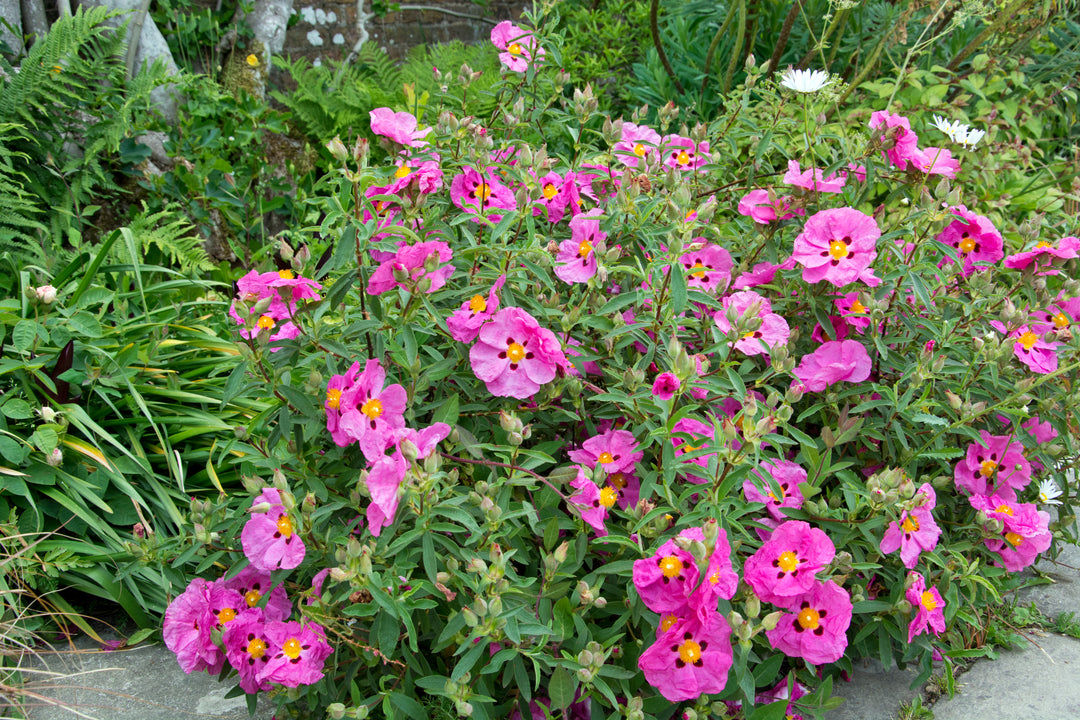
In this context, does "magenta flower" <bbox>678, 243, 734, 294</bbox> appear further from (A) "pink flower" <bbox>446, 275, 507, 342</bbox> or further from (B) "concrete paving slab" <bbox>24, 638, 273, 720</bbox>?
(B) "concrete paving slab" <bbox>24, 638, 273, 720</bbox>

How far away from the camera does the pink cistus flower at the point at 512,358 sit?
1.57 meters

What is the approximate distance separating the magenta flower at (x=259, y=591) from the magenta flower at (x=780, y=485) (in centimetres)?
99

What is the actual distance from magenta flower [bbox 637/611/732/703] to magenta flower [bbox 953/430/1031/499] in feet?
2.67

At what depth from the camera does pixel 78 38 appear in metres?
3.27

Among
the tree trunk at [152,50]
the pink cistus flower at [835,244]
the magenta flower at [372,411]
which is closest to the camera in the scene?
the magenta flower at [372,411]

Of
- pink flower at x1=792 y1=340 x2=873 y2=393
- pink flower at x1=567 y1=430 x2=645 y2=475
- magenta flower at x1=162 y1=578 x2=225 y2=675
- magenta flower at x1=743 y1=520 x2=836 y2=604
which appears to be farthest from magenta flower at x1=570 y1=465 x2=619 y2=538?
magenta flower at x1=162 y1=578 x2=225 y2=675

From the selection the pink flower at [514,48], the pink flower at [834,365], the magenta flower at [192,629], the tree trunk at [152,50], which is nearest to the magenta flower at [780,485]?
the pink flower at [834,365]

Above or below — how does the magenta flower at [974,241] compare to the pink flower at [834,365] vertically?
above

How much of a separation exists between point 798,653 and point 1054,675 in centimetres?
80

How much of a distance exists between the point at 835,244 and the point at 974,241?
0.55 m

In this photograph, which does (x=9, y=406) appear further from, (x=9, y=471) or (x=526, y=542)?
(x=526, y=542)

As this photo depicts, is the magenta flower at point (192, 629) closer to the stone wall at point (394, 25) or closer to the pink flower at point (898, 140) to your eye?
the pink flower at point (898, 140)

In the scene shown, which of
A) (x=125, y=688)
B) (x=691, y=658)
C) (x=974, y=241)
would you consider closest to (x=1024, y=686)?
(x=691, y=658)

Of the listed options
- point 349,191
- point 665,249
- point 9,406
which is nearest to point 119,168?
point 9,406
